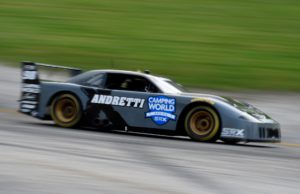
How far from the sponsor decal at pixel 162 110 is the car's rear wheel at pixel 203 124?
11.9 inches

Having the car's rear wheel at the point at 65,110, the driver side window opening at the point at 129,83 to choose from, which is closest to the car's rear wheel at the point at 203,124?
the driver side window opening at the point at 129,83

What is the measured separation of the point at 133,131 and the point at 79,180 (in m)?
5.01

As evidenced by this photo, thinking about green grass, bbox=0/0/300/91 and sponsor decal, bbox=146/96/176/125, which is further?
green grass, bbox=0/0/300/91

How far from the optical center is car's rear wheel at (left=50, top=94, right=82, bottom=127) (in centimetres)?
1254

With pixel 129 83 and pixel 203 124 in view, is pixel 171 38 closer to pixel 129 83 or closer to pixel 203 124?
pixel 129 83

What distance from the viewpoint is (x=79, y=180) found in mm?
7219

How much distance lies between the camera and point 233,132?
37.6 feet

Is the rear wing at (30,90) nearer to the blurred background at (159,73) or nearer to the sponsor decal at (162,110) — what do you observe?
the blurred background at (159,73)

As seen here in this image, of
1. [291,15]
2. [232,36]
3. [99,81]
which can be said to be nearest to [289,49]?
[232,36]

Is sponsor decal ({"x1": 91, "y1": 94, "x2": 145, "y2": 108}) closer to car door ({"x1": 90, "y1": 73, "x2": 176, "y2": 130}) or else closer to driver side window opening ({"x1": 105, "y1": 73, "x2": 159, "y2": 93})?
car door ({"x1": 90, "y1": 73, "x2": 176, "y2": 130})

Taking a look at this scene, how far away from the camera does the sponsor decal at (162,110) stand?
11820mm

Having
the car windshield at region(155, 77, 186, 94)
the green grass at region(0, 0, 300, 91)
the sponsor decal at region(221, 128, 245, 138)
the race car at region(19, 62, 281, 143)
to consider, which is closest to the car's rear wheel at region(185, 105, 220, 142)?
the race car at region(19, 62, 281, 143)

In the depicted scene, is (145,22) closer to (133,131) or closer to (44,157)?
(133,131)

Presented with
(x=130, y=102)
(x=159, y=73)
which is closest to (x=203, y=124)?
(x=130, y=102)
